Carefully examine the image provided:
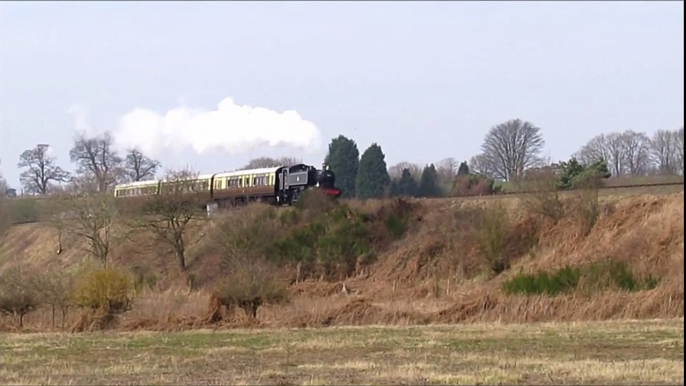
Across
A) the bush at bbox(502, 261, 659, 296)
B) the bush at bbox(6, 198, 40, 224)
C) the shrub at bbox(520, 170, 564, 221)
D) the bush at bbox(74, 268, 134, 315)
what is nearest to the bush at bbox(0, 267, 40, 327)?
the bush at bbox(74, 268, 134, 315)

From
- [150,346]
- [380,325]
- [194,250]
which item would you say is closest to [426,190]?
[194,250]

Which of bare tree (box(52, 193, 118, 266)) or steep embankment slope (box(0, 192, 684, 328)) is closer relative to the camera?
steep embankment slope (box(0, 192, 684, 328))

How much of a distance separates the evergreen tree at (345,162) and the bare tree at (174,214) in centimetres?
2338

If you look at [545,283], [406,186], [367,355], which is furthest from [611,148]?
[367,355]

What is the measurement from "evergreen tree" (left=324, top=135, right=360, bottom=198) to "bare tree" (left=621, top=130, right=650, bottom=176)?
20841 millimetres

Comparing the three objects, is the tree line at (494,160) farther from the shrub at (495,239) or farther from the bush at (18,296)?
the bush at (18,296)

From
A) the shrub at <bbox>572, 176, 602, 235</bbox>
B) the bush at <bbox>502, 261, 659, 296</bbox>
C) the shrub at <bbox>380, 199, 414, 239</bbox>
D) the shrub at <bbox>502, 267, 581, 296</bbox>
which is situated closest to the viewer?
the bush at <bbox>502, 261, 659, 296</bbox>

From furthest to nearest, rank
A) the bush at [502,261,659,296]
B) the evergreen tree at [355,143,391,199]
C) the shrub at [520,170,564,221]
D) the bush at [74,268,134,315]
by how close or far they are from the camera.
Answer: the evergreen tree at [355,143,391,199]
the shrub at [520,170,564,221]
the bush at [502,261,659,296]
the bush at [74,268,134,315]

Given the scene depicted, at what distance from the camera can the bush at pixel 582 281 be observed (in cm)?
3700

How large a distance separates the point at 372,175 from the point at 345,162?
439 cm

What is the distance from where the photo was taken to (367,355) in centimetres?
2188

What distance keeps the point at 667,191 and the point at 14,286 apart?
28.0 m

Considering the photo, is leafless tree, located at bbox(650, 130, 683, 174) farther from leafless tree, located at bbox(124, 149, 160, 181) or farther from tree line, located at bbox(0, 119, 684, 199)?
leafless tree, located at bbox(124, 149, 160, 181)

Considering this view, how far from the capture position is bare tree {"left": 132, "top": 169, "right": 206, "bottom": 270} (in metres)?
57.6
